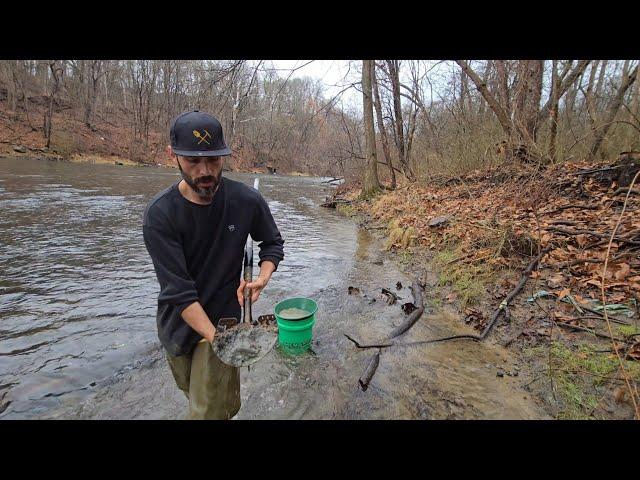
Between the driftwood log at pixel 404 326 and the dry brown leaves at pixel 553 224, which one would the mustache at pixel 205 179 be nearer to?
the driftwood log at pixel 404 326

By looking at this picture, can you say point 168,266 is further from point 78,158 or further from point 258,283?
point 78,158

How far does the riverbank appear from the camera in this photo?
2.97m

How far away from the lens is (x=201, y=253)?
2.35m

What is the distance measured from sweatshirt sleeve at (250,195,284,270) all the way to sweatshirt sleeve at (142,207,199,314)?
623mm

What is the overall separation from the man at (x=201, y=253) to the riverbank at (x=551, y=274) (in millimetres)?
2552

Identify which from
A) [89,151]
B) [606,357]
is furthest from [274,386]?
[89,151]

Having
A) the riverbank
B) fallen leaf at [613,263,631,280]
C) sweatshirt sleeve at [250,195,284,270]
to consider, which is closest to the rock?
the riverbank

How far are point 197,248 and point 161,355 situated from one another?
2.23m

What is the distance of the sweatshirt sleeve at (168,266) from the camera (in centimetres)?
208

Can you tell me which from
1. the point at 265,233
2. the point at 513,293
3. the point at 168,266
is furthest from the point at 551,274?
the point at 168,266

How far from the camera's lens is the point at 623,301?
370 centimetres

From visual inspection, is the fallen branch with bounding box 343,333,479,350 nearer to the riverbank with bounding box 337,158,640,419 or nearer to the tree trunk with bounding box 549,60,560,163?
the riverbank with bounding box 337,158,640,419

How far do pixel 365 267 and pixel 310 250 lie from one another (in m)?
1.81

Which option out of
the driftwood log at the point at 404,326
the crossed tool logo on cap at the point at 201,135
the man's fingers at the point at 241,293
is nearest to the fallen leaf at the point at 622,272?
the driftwood log at the point at 404,326
